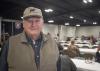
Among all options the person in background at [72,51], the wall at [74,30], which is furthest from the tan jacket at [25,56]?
the wall at [74,30]

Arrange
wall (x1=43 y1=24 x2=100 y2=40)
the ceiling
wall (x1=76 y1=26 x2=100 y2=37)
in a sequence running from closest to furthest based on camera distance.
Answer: the ceiling
wall (x1=43 y1=24 x2=100 y2=40)
wall (x1=76 y1=26 x2=100 y2=37)

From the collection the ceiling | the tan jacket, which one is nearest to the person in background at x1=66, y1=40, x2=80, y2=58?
the ceiling

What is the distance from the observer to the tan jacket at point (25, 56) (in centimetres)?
187

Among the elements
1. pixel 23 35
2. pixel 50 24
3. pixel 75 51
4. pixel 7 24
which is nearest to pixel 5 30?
pixel 7 24

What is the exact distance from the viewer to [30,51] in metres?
1.90

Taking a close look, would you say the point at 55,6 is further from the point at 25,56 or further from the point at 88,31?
the point at 88,31

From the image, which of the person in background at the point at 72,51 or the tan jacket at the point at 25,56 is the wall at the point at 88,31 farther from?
the tan jacket at the point at 25,56

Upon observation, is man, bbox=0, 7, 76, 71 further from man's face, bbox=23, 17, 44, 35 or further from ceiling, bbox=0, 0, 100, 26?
ceiling, bbox=0, 0, 100, 26

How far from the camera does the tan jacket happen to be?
1.87 meters

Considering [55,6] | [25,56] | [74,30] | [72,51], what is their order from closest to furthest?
[25,56] → [72,51] → [55,6] → [74,30]

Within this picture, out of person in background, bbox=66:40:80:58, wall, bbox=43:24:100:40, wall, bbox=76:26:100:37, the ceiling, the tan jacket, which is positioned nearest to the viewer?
the tan jacket

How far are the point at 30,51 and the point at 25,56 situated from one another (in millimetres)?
61

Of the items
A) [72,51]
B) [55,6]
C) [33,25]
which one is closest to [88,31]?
[55,6]

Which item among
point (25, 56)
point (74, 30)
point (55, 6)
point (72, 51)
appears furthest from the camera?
point (74, 30)
